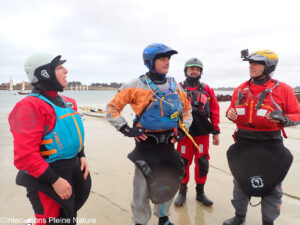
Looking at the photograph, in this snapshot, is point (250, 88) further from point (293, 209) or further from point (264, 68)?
point (293, 209)

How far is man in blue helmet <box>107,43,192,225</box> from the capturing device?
8.25 ft

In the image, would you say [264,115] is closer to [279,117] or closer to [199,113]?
[279,117]

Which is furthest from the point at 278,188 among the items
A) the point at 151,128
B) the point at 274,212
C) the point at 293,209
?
the point at 151,128

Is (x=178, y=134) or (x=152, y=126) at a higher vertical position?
(x=152, y=126)

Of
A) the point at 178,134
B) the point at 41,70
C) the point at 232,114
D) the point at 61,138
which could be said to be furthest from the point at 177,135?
the point at 41,70

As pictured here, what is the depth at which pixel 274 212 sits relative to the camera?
2697mm

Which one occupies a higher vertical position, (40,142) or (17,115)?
(17,115)

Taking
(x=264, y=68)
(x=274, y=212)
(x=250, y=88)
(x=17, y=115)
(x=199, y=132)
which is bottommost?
(x=274, y=212)

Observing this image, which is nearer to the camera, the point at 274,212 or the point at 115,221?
the point at 274,212

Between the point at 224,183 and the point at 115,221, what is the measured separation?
100 inches

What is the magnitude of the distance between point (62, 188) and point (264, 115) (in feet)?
8.45

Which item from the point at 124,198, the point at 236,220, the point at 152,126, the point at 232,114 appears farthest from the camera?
the point at 124,198

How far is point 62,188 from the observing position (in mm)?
1892

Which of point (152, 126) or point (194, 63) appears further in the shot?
point (194, 63)
